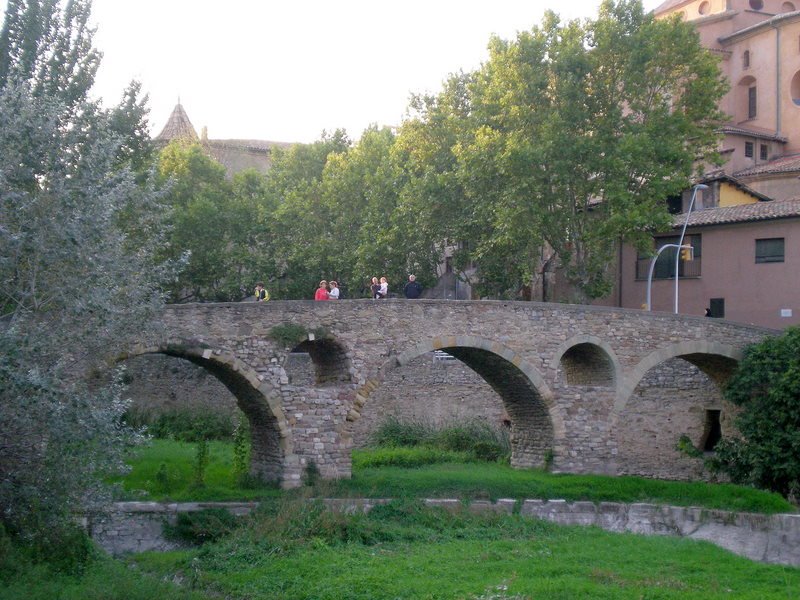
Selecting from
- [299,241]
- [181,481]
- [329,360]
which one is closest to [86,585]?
[181,481]

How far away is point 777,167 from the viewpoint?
3850cm

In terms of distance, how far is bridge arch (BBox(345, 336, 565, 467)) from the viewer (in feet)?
78.5

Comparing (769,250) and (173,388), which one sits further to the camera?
(173,388)

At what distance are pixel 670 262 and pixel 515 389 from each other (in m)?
10.8

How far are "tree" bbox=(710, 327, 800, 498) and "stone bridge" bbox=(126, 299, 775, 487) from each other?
→ 0.84 meters

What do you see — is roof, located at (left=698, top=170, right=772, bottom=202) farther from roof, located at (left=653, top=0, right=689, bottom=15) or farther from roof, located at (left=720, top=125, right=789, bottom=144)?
roof, located at (left=653, top=0, right=689, bottom=15)

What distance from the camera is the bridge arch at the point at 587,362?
84.0ft

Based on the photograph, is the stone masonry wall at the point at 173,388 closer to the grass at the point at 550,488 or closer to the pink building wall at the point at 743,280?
the grass at the point at 550,488

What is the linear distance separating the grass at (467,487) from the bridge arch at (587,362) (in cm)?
266

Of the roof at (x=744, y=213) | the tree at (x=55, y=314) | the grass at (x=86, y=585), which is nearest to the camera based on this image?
the tree at (x=55, y=314)

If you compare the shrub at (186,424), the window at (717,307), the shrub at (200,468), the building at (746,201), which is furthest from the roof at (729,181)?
the shrub at (200,468)

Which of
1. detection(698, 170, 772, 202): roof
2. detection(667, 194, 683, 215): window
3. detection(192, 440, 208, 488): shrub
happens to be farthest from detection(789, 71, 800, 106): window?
detection(192, 440, 208, 488): shrub

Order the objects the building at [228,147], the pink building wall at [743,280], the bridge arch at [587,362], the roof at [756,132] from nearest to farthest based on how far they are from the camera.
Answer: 1. the bridge arch at [587,362]
2. the pink building wall at [743,280]
3. the roof at [756,132]
4. the building at [228,147]

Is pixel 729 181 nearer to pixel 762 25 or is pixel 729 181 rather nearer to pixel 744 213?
pixel 744 213
